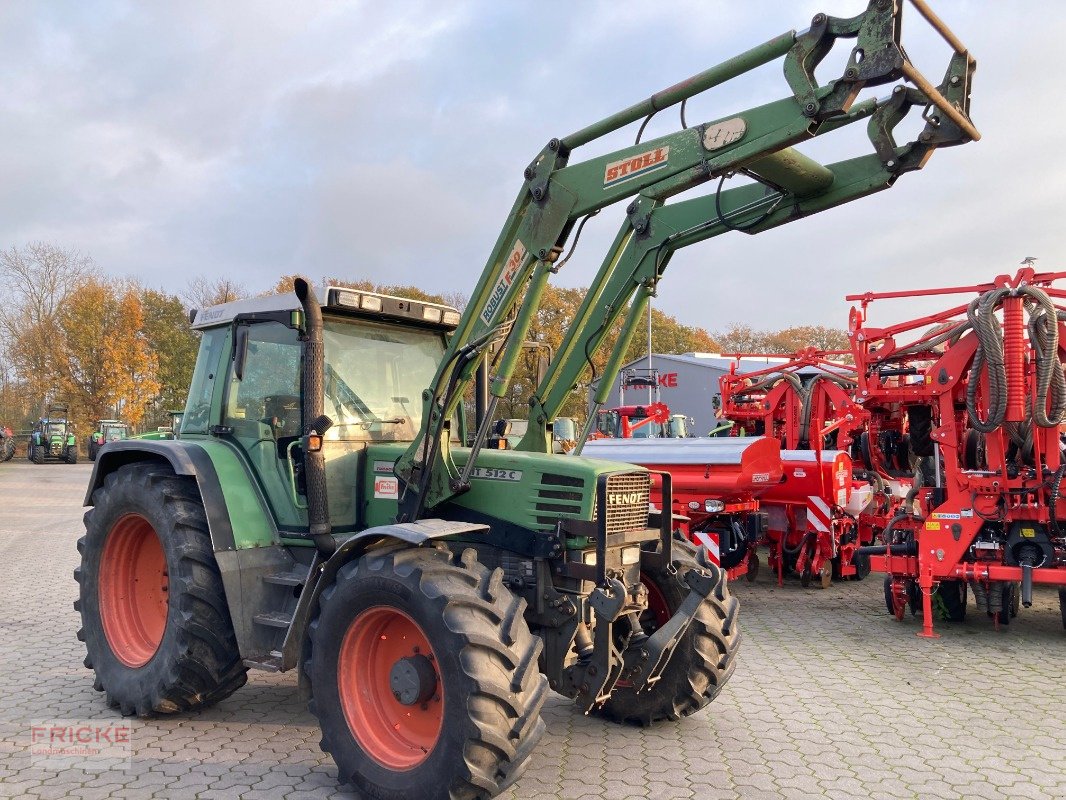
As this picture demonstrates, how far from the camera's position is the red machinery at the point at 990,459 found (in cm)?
681

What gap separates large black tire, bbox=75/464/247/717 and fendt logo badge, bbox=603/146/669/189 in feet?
9.37

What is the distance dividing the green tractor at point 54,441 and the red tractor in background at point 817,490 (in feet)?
110

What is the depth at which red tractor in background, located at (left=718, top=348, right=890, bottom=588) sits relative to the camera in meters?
9.07

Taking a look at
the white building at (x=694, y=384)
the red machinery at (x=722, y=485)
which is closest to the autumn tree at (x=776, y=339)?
the white building at (x=694, y=384)

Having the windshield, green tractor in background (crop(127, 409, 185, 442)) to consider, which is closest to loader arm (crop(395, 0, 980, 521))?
the windshield

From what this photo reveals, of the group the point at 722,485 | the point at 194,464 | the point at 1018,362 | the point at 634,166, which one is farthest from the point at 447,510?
the point at 1018,362

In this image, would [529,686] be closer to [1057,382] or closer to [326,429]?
[326,429]

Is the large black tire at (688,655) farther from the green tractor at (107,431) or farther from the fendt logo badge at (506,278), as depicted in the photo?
the green tractor at (107,431)

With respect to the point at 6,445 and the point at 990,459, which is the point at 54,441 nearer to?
the point at 6,445

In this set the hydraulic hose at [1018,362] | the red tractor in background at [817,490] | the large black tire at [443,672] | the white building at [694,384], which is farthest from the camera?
the white building at [694,384]

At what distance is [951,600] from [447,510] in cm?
544

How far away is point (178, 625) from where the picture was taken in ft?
14.5

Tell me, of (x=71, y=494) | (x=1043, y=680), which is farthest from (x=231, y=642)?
(x=71, y=494)

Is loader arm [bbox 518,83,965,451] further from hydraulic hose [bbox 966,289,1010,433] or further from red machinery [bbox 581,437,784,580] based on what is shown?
red machinery [bbox 581,437,784,580]
